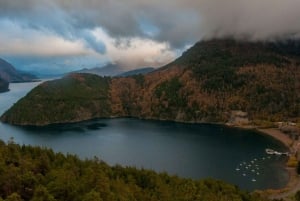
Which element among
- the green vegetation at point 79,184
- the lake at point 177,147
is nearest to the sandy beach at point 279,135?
the lake at point 177,147

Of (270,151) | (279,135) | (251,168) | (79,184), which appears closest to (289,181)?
(251,168)

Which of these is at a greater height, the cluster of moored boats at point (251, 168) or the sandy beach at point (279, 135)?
the sandy beach at point (279, 135)

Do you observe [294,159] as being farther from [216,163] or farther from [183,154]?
[183,154]

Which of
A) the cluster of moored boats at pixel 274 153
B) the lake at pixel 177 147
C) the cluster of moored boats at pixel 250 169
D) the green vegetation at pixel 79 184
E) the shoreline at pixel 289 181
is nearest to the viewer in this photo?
the green vegetation at pixel 79 184

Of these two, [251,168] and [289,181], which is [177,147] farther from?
[289,181]

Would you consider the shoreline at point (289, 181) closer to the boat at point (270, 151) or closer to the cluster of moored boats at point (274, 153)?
the cluster of moored boats at point (274, 153)

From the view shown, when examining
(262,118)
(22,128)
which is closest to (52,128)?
(22,128)

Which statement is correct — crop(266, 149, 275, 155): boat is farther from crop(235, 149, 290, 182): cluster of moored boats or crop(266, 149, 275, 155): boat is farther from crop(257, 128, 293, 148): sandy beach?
crop(257, 128, 293, 148): sandy beach
